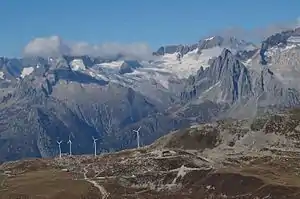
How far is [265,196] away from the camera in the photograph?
199125 millimetres

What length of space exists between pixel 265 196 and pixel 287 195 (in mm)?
6918

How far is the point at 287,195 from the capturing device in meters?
197
